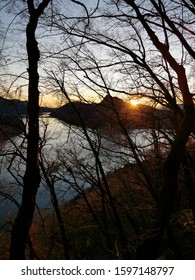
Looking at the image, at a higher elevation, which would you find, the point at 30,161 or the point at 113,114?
the point at 113,114

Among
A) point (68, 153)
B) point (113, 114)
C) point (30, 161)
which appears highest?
point (113, 114)

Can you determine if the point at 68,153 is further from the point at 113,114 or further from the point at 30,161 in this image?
the point at 30,161

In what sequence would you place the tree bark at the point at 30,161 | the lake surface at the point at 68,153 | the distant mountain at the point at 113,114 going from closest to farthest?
the tree bark at the point at 30,161 < the lake surface at the point at 68,153 < the distant mountain at the point at 113,114

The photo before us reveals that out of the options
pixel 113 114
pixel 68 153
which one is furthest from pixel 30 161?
pixel 68 153

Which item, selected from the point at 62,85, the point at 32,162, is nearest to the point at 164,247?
the point at 62,85

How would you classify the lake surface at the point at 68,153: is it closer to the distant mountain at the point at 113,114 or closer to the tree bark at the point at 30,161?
the distant mountain at the point at 113,114

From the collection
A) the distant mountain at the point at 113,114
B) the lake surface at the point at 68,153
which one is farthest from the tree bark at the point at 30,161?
the distant mountain at the point at 113,114

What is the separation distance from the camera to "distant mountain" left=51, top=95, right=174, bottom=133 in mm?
8414

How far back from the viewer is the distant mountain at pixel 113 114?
8.41 m

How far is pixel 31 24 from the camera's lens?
3.71 m

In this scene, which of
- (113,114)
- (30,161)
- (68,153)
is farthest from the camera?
(68,153)

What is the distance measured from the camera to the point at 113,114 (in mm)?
9656

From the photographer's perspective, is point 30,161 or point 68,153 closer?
point 30,161

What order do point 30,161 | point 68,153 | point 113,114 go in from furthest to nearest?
point 68,153 → point 113,114 → point 30,161
